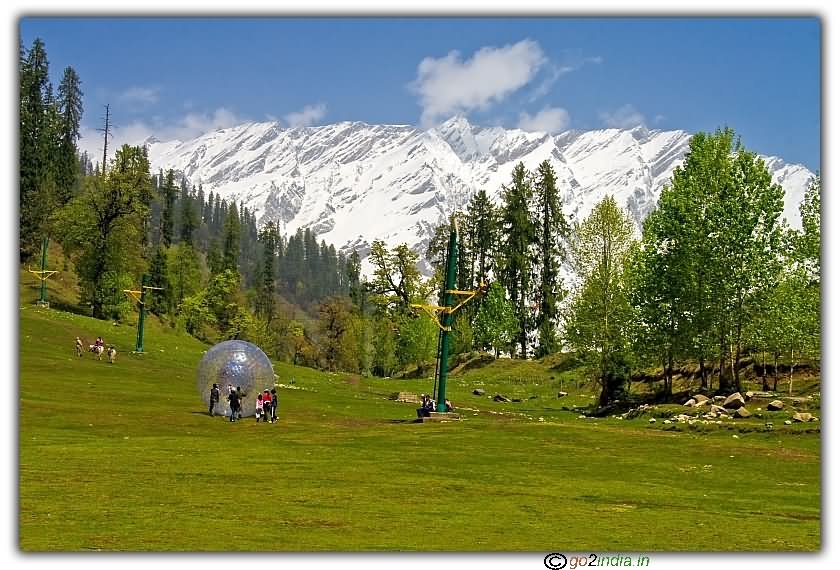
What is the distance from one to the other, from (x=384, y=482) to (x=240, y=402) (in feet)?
81.1

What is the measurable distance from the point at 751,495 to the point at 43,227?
136 metres

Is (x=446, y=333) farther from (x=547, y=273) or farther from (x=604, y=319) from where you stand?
(x=547, y=273)

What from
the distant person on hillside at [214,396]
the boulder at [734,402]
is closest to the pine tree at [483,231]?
the boulder at [734,402]

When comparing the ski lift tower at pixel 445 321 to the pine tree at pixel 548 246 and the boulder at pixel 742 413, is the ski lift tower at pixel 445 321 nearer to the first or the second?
the boulder at pixel 742 413

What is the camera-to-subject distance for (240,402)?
52062 mm

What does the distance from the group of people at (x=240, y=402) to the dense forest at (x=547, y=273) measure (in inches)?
569

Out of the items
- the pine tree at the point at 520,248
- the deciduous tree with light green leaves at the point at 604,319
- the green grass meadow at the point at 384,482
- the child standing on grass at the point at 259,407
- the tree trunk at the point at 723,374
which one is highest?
the pine tree at the point at 520,248

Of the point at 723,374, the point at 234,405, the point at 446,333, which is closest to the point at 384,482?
the point at 234,405

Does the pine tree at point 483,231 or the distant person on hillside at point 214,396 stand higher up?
the pine tree at point 483,231

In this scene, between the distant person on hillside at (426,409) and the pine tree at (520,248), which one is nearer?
the distant person on hillside at (426,409)

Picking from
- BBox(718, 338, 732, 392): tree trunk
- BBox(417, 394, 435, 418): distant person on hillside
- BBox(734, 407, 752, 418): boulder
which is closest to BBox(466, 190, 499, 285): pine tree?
BBox(718, 338, 732, 392): tree trunk

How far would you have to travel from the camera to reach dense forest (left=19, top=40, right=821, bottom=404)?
2633 inches

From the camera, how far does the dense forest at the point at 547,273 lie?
219ft

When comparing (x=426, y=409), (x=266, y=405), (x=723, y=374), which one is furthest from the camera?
(x=723, y=374)
